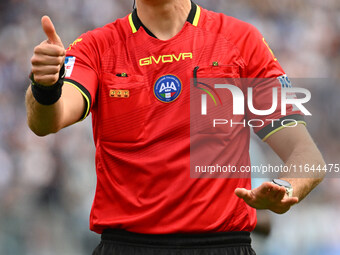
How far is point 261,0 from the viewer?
5586mm

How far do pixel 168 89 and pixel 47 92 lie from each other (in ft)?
1.69

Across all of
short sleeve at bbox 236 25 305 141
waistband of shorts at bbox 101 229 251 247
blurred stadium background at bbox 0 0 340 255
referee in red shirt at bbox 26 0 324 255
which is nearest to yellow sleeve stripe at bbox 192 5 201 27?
referee in red shirt at bbox 26 0 324 255

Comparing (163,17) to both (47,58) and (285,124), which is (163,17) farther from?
(47,58)

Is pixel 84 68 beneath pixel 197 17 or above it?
beneath

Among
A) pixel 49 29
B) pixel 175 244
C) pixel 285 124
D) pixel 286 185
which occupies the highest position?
pixel 49 29

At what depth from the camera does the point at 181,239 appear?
7.03ft

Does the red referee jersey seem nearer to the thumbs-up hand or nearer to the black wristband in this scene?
the black wristband

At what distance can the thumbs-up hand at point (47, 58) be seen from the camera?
69.6 inches

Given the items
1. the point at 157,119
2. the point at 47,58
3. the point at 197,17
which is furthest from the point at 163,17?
the point at 47,58

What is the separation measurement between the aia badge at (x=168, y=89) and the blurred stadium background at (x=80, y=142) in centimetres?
251

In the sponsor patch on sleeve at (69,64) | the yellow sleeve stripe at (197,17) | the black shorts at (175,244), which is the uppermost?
the yellow sleeve stripe at (197,17)

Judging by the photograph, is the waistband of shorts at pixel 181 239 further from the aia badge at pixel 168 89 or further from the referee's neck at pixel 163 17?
the referee's neck at pixel 163 17

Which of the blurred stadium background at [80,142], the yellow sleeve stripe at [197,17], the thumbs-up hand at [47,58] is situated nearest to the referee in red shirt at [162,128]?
the yellow sleeve stripe at [197,17]

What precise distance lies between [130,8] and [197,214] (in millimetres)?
3513
